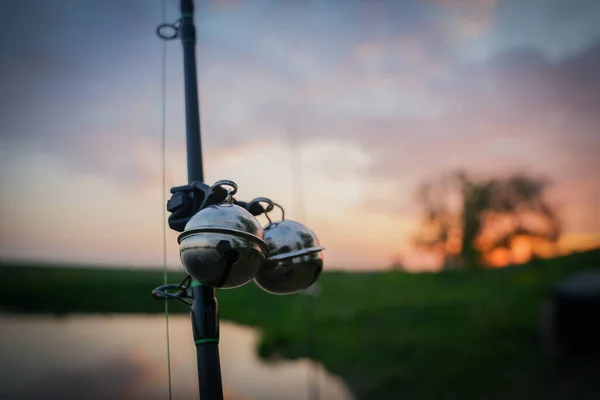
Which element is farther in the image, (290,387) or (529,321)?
(529,321)

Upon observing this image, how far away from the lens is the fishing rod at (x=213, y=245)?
2041 mm

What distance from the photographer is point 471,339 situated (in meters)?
14.8

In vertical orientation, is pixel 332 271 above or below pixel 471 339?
above

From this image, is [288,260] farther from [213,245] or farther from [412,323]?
[412,323]

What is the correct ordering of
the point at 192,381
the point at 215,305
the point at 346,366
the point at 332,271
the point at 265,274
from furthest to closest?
the point at 332,271, the point at 346,366, the point at 192,381, the point at 265,274, the point at 215,305

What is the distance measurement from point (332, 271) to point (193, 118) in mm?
16019

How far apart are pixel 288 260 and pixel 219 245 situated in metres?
0.50

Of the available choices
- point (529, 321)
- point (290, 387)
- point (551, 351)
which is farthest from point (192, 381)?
point (529, 321)

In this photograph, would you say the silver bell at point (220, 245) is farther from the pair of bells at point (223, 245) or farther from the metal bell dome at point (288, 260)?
the metal bell dome at point (288, 260)

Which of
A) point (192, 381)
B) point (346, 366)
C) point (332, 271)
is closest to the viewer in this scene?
point (192, 381)

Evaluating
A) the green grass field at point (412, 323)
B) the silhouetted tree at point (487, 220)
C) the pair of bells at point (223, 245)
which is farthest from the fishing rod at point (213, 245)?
the silhouetted tree at point (487, 220)

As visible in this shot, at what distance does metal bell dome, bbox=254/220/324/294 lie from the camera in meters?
2.45

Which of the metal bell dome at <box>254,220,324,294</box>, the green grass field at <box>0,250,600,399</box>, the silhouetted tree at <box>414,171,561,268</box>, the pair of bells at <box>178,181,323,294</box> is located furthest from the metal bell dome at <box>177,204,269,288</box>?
the silhouetted tree at <box>414,171,561,268</box>

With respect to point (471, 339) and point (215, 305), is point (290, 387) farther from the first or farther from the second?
point (215, 305)
